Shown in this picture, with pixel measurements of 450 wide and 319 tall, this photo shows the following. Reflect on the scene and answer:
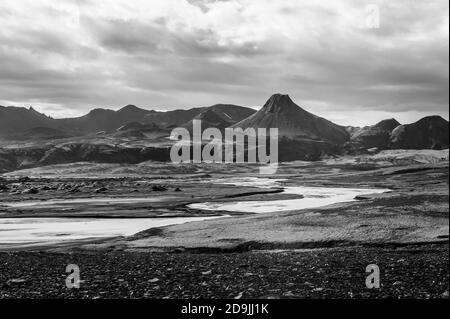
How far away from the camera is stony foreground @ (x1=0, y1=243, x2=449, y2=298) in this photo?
26.8m

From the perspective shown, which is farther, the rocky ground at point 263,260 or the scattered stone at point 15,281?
the scattered stone at point 15,281

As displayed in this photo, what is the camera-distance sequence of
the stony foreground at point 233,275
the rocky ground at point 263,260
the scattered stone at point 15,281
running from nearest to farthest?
the stony foreground at point 233,275
the rocky ground at point 263,260
the scattered stone at point 15,281

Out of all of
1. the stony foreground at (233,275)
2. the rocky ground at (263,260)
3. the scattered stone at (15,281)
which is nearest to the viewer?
the stony foreground at (233,275)

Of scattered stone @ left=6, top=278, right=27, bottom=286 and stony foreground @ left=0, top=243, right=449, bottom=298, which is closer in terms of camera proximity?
A: stony foreground @ left=0, top=243, right=449, bottom=298

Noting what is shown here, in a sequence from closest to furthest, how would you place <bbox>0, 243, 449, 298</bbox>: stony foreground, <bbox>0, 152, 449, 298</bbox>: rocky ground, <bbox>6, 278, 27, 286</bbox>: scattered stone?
1. <bbox>0, 243, 449, 298</bbox>: stony foreground
2. <bbox>0, 152, 449, 298</bbox>: rocky ground
3. <bbox>6, 278, 27, 286</bbox>: scattered stone

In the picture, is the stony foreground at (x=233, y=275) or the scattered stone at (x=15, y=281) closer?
the stony foreground at (x=233, y=275)

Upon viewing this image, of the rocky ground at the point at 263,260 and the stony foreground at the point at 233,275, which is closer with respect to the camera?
the stony foreground at the point at 233,275

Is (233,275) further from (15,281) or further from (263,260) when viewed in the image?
(15,281)


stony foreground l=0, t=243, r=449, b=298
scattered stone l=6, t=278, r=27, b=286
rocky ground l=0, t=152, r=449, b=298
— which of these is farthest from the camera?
scattered stone l=6, t=278, r=27, b=286

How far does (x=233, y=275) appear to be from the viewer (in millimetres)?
31938

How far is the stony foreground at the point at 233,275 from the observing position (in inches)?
1056

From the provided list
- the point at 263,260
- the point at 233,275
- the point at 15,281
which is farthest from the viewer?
the point at 263,260

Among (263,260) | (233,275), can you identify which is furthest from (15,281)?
(263,260)
